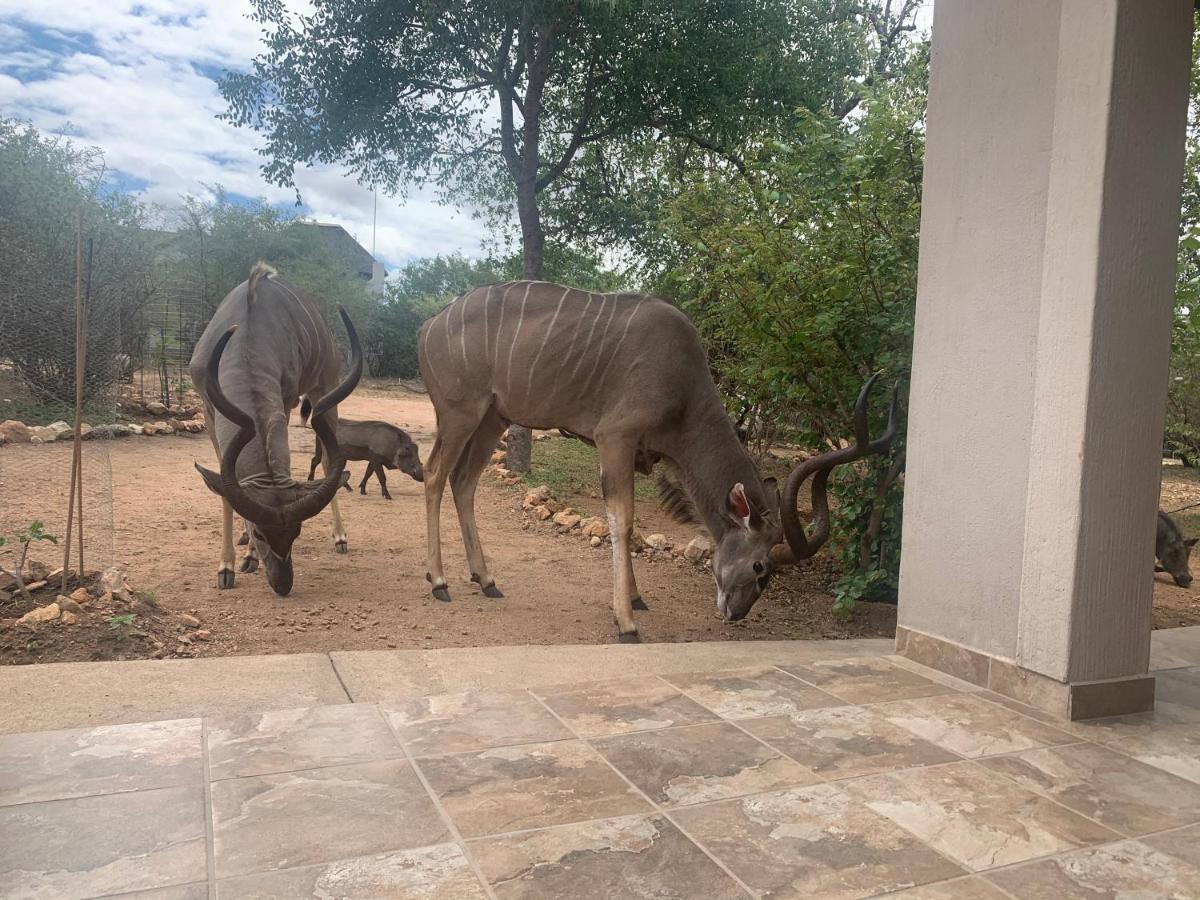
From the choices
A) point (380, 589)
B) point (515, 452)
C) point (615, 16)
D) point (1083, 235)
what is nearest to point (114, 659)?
point (380, 589)

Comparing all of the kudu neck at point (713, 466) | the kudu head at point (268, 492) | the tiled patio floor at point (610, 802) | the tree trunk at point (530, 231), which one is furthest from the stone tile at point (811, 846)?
the tree trunk at point (530, 231)

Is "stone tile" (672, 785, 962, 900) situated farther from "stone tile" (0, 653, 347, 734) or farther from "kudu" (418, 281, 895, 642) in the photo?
"kudu" (418, 281, 895, 642)

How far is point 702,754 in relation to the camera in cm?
271

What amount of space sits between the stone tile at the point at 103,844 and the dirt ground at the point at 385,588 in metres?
2.14

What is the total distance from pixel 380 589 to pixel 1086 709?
4344 mm

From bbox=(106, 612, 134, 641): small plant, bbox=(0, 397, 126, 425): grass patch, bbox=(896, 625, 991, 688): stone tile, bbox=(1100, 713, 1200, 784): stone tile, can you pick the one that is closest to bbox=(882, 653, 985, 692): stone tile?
bbox=(896, 625, 991, 688): stone tile

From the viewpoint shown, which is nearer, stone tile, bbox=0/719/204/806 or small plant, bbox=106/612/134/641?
stone tile, bbox=0/719/204/806

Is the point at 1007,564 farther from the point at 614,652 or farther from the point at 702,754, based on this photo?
the point at 614,652

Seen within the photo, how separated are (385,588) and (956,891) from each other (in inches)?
185

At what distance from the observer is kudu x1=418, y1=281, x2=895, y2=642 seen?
5102 mm

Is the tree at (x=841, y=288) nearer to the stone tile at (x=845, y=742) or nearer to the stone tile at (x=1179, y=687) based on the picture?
the stone tile at (x=1179, y=687)

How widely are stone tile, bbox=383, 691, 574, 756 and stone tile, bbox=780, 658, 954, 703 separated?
44.2 inches

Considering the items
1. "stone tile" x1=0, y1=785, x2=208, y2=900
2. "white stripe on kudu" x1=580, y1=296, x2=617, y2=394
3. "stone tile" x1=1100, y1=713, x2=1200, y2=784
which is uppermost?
"white stripe on kudu" x1=580, y1=296, x2=617, y2=394

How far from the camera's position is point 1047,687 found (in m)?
3.18
